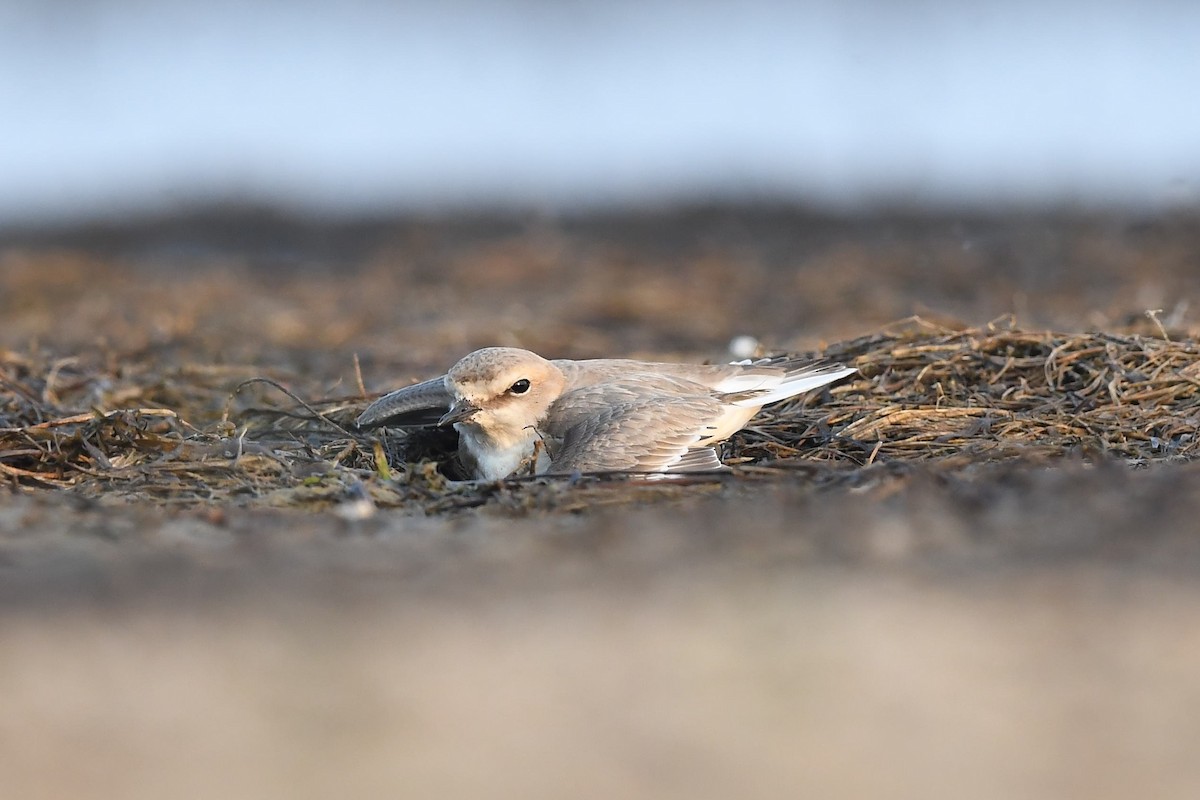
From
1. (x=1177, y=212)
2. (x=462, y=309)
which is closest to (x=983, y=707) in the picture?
(x=462, y=309)

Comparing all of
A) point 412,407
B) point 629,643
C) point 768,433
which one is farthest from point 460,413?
point 629,643

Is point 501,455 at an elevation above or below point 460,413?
below

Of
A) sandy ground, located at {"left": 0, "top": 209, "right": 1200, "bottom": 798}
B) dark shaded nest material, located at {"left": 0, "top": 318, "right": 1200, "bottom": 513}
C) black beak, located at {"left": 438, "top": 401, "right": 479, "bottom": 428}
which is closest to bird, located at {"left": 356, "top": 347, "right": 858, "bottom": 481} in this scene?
black beak, located at {"left": 438, "top": 401, "right": 479, "bottom": 428}

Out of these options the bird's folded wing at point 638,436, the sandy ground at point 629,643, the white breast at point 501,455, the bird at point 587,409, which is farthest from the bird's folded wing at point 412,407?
the sandy ground at point 629,643

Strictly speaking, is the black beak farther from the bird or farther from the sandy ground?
the sandy ground

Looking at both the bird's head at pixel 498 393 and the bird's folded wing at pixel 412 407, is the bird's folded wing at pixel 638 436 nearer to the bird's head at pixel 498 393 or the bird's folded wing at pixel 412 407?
the bird's head at pixel 498 393

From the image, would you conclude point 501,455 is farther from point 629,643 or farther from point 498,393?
point 629,643

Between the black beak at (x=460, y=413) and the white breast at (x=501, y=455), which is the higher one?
the black beak at (x=460, y=413)
